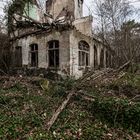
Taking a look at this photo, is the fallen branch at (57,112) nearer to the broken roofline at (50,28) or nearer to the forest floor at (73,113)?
the forest floor at (73,113)

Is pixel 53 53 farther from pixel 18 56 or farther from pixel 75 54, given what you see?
pixel 18 56

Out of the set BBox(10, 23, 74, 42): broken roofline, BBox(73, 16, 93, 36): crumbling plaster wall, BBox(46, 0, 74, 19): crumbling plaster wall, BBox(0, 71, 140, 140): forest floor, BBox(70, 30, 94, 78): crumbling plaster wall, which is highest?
BBox(46, 0, 74, 19): crumbling plaster wall

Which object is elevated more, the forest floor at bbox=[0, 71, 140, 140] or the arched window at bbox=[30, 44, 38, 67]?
the arched window at bbox=[30, 44, 38, 67]

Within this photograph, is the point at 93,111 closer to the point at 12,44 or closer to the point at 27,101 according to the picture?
the point at 27,101

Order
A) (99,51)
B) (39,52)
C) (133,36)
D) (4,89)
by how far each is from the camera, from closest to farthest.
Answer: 1. (4,89)
2. (39,52)
3. (99,51)
4. (133,36)

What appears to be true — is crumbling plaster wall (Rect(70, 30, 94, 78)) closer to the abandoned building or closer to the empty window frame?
the abandoned building

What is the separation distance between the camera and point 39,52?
19.7m

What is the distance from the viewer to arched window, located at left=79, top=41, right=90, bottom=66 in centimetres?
1966

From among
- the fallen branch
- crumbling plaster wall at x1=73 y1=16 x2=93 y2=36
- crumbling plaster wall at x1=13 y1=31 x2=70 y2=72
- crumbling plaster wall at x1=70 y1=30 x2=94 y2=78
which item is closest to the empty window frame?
crumbling plaster wall at x1=13 y1=31 x2=70 y2=72

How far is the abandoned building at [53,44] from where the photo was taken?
18078 mm

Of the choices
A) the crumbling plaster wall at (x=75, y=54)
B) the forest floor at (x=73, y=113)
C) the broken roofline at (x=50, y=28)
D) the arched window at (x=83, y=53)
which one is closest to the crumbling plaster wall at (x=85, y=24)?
the arched window at (x=83, y=53)

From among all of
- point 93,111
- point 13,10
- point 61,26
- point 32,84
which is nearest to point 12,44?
point 13,10

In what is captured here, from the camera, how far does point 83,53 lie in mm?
20297

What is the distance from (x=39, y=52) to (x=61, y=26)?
3113 millimetres
